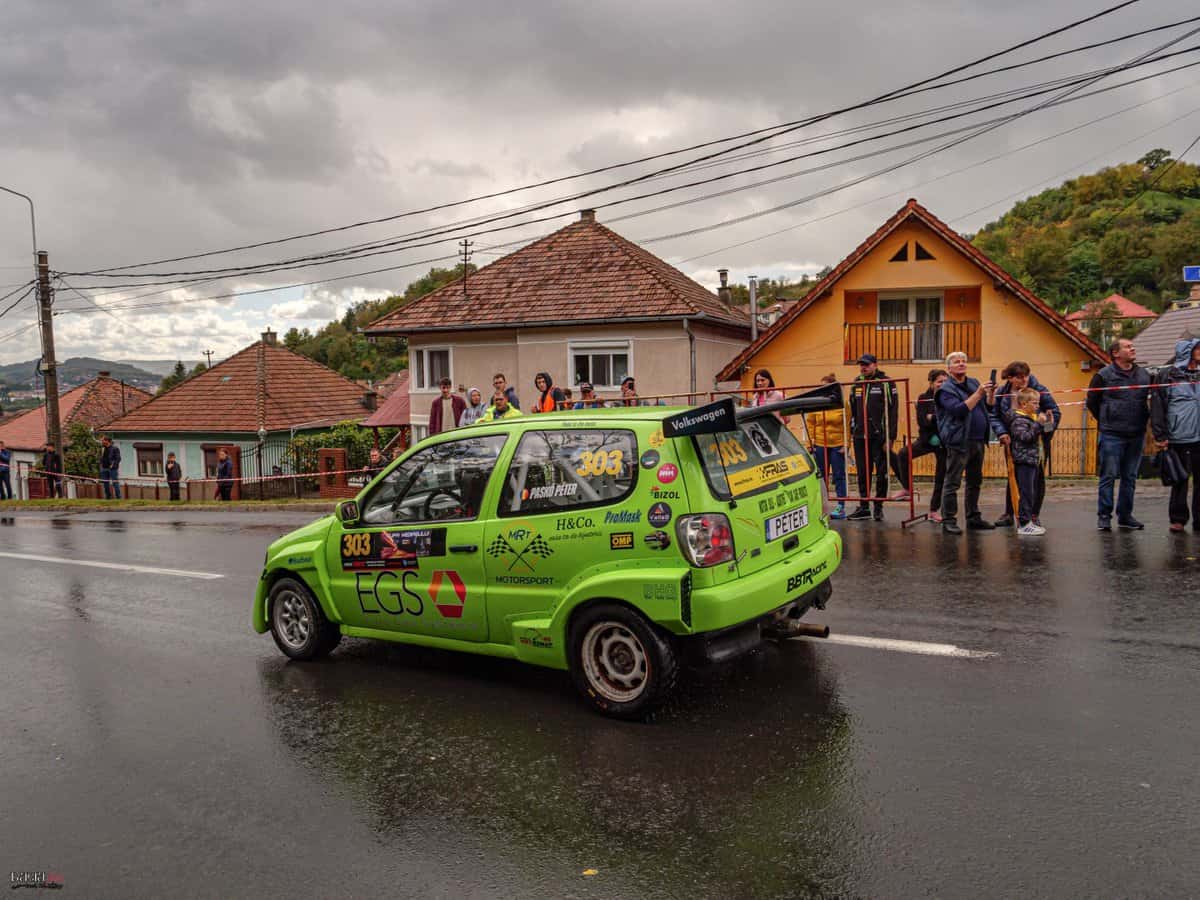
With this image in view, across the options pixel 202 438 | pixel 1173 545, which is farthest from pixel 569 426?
pixel 202 438

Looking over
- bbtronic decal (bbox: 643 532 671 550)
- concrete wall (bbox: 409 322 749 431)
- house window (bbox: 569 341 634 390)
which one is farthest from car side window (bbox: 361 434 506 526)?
house window (bbox: 569 341 634 390)

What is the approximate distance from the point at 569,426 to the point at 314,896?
113 inches

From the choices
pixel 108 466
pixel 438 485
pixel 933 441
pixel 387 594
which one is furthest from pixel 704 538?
pixel 108 466

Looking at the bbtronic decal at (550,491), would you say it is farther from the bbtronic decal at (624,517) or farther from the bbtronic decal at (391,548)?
the bbtronic decal at (391,548)

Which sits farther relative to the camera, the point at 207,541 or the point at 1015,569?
the point at 207,541

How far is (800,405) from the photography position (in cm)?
559

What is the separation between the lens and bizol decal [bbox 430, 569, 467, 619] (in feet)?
18.6

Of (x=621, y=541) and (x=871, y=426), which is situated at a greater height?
(x=871, y=426)

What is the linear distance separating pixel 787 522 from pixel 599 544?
123 cm

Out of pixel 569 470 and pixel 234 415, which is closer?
pixel 569 470

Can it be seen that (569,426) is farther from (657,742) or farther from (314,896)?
(314,896)

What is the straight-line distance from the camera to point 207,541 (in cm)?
1325

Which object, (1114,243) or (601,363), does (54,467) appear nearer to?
(601,363)

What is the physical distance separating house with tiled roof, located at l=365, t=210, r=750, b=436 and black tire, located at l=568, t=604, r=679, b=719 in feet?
69.2
